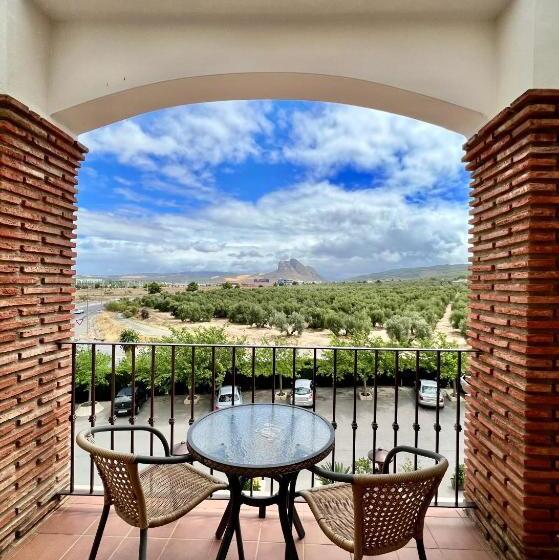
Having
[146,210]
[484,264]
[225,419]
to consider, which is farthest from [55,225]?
[146,210]

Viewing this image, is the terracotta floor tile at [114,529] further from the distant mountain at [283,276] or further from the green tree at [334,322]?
the green tree at [334,322]

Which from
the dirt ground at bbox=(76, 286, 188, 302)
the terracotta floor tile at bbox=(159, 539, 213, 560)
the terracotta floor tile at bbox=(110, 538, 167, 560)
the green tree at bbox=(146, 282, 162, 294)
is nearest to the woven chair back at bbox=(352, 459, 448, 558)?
the terracotta floor tile at bbox=(159, 539, 213, 560)

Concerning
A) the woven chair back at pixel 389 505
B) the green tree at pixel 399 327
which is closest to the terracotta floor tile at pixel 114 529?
the woven chair back at pixel 389 505

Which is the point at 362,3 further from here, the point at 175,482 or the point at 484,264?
the point at 175,482

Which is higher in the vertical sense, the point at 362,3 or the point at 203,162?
the point at 203,162

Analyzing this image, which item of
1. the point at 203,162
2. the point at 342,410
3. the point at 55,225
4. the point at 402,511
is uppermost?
the point at 203,162

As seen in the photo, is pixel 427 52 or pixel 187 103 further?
pixel 187 103

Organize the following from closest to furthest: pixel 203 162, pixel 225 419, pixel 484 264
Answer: pixel 225 419
pixel 484 264
pixel 203 162

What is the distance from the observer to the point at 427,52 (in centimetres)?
222

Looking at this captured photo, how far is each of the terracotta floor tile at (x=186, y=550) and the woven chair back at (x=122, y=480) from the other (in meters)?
0.52

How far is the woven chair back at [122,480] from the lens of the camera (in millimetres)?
1430

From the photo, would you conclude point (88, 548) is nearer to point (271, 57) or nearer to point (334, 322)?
point (271, 57)

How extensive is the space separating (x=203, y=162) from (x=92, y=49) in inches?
706

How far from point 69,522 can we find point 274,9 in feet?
11.1
